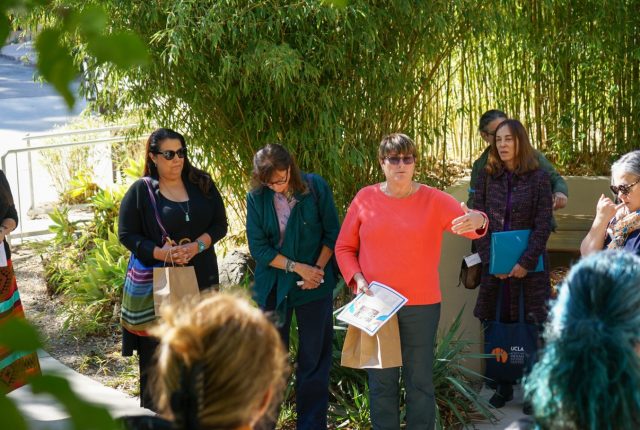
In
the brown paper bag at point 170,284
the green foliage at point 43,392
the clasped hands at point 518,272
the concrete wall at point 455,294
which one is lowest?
the concrete wall at point 455,294

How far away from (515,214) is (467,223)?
847 mm

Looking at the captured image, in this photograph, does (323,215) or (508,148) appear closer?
(323,215)

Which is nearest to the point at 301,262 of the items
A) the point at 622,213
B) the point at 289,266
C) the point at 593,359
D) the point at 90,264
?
the point at 289,266

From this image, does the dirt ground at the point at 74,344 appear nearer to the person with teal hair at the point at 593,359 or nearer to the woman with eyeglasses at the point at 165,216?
the woman with eyeglasses at the point at 165,216

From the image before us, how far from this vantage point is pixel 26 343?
116cm

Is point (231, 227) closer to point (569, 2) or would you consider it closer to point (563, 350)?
point (569, 2)

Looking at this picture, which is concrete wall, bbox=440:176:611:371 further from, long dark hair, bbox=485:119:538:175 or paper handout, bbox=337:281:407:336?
paper handout, bbox=337:281:407:336

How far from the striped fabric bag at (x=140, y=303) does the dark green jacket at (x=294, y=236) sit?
0.50m

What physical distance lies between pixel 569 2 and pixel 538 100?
84cm

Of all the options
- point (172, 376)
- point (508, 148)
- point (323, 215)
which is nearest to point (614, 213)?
point (508, 148)

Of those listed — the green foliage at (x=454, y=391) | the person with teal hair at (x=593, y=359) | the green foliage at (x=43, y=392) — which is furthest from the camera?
the green foliage at (x=454, y=391)

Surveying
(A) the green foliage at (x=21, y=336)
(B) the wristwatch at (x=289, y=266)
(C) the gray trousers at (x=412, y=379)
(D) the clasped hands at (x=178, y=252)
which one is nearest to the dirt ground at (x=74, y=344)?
(D) the clasped hands at (x=178, y=252)

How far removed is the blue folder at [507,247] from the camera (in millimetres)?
4766

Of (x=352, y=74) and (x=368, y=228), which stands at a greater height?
(x=352, y=74)
